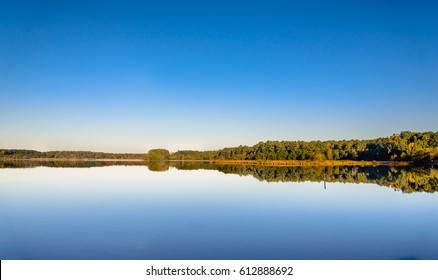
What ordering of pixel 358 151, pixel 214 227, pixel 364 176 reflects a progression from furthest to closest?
pixel 358 151 < pixel 364 176 < pixel 214 227

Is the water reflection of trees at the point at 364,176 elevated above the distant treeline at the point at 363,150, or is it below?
below

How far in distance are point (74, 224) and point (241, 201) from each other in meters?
7.64

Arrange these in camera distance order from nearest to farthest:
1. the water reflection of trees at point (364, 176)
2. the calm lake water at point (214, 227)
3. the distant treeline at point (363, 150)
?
1. the calm lake water at point (214, 227)
2. the water reflection of trees at point (364, 176)
3. the distant treeline at point (363, 150)

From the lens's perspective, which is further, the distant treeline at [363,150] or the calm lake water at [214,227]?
the distant treeline at [363,150]

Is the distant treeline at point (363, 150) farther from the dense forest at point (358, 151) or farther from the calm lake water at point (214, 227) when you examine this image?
the calm lake water at point (214, 227)

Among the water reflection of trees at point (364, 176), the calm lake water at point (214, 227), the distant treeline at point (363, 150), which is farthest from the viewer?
the distant treeline at point (363, 150)

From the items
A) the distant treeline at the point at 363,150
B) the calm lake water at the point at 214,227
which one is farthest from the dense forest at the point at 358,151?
the calm lake water at the point at 214,227

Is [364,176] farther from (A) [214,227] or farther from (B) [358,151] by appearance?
(B) [358,151]

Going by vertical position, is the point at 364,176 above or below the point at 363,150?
below

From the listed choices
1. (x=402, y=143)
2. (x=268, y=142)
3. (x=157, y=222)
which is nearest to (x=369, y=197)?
(x=157, y=222)

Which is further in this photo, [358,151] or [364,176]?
[358,151]

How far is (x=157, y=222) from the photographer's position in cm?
1194

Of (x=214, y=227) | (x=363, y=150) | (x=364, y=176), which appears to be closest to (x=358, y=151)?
(x=363, y=150)
